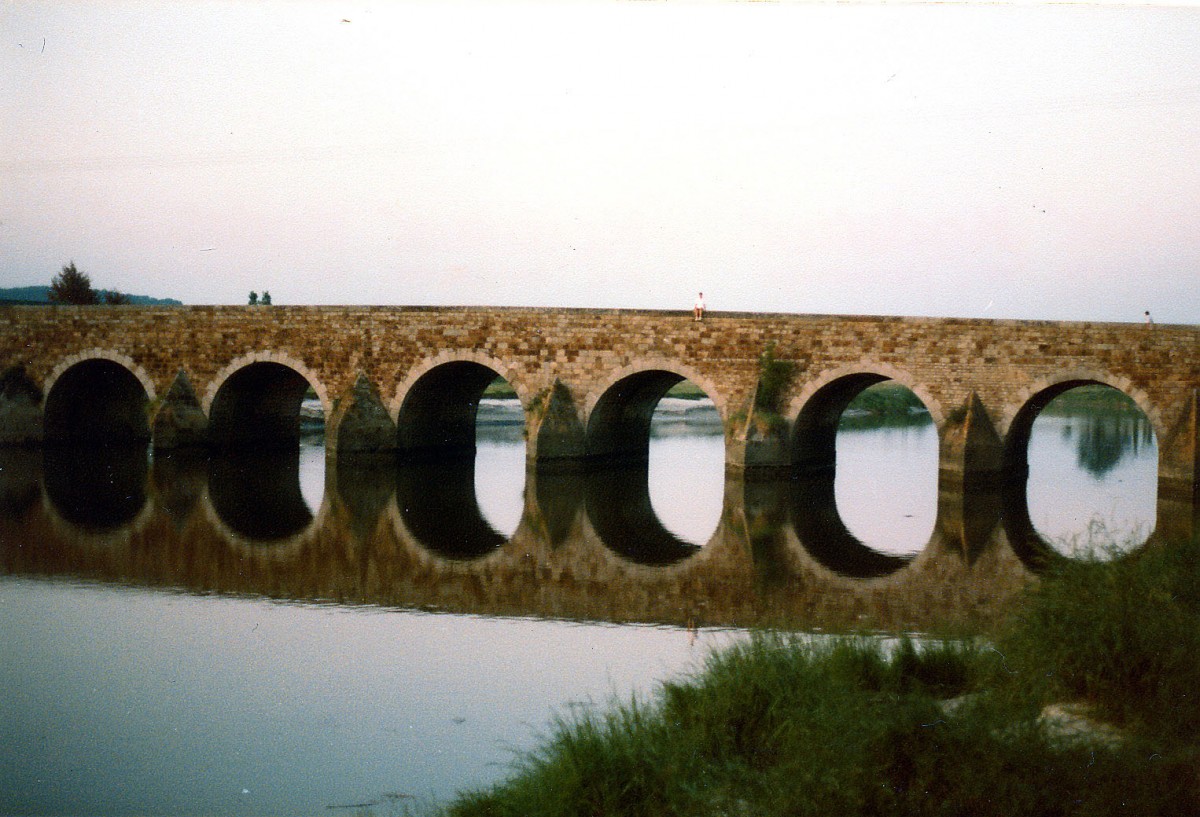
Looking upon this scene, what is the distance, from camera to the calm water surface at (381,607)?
24.5 ft

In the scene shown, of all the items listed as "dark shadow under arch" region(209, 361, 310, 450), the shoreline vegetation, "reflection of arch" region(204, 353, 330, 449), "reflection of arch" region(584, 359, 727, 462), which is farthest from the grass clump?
"dark shadow under arch" region(209, 361, 310, 450)

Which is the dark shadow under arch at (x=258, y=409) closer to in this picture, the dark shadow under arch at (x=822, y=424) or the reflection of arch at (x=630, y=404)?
the reflection of arch at (x=630, y=404)

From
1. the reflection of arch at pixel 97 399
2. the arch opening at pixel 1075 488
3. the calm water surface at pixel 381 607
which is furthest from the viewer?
the reflection of arch at pixel 97 399

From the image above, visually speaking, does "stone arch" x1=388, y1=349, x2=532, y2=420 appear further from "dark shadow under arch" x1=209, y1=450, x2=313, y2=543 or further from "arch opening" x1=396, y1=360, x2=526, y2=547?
"dark shadow under arch" x1=209, y1=450, x2=313, y2=543

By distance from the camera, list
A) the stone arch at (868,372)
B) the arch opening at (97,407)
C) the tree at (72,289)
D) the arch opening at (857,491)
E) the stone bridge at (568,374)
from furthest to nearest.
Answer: the tree at (72,289), the arch opening at (97,407), the stone arch at (868,372), the stone bridge at (568,374), the arch opening at (857,491)

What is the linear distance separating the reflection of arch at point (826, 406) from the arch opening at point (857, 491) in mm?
27

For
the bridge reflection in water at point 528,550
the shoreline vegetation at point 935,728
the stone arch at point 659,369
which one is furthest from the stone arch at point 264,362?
the shoreline vegetation at point 935,728

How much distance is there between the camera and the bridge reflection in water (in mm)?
12180

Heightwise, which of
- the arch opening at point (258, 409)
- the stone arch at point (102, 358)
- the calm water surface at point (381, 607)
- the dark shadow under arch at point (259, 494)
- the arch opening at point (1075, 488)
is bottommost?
the calm water surface at point (381, 607)

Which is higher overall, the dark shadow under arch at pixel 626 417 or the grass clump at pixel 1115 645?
the dark shadow under arch at pixel 626 417

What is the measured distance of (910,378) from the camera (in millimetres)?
20672

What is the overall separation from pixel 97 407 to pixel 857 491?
19.1 meters

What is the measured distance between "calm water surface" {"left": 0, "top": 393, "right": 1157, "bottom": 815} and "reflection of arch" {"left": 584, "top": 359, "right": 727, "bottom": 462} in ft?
4.48

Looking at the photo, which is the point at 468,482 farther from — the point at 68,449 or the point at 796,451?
the point at 68,449
